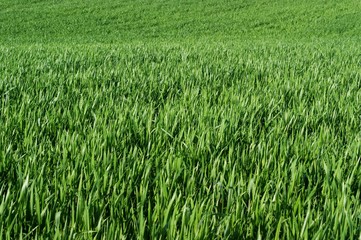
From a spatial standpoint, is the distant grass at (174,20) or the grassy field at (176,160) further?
the distant grass at (174,20)

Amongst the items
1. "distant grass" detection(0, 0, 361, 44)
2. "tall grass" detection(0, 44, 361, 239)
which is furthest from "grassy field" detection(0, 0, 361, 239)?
"distant grass" detection(0, 0, 361, 44)

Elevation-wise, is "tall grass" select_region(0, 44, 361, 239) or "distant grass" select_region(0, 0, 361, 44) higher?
"tall grass" select_region(0, 44, 361, 239)

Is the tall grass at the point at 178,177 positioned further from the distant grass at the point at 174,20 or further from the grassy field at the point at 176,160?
the distant grass at the point at 174,20

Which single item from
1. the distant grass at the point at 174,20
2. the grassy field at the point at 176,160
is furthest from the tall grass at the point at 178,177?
the distant grass at the point at 174,20

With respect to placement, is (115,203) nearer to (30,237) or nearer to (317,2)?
(30,237)

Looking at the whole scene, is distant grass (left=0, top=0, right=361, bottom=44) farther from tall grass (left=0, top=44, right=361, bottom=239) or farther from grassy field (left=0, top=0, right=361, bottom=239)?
tall grass (left=0, top=44, right=361, bottom=239)

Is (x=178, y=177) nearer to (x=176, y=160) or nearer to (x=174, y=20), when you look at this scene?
(x=176, y=160)

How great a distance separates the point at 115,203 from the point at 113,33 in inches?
880

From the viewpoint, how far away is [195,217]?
3.93 feet

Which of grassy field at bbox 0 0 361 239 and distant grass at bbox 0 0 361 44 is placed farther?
distant grass at bbox 0 0 361 44

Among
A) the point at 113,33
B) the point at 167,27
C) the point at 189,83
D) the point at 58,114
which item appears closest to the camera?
the point at 58,114

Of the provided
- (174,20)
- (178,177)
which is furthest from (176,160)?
(174,20)

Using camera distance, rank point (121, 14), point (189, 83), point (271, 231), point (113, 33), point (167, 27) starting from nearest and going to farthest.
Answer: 1. point (271, 231)
2. point (189, 83)
3. point (113, 33)
4. point (167, 27)
5. point (121, 14)

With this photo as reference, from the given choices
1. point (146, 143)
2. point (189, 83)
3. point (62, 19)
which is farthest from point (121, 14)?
point (146, 143)
